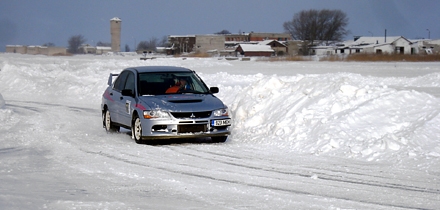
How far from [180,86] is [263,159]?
3453mm

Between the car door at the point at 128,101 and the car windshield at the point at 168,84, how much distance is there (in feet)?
0.65

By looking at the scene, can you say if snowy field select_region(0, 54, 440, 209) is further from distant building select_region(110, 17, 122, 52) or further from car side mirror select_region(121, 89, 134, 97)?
distant building select_region(110, 17, 122, 52)

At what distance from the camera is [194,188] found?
7.58m

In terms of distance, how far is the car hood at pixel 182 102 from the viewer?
38.1ft

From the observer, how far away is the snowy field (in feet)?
23.0

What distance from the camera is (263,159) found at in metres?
10.0

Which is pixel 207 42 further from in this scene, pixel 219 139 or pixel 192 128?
pixel 192 128

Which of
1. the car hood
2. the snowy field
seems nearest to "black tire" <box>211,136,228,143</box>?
the snowy field

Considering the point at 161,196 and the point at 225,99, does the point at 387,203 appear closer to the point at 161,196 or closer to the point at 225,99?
the point at 161,196

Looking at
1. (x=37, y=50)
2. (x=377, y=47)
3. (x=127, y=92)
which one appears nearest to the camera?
(x=127, y=92)

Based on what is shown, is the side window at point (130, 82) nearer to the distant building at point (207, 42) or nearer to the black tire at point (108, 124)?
the black tire at point (108, 124)

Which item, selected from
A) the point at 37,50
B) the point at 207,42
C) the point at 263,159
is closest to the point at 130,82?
the point at 263,159

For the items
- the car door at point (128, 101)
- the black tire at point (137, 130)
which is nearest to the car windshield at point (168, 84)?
the car door at point (128, 101)

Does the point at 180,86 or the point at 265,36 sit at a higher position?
the point at 265,36
